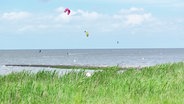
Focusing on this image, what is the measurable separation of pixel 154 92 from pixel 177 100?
2455 millimetres

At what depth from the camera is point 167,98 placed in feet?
60.1

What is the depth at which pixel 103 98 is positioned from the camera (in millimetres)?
18172

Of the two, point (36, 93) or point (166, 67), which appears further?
point (166, 67)

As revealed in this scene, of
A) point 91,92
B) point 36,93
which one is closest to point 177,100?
point 91,92

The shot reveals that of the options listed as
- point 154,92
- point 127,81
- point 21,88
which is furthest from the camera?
point 127,81

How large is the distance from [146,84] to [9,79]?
1237 cm

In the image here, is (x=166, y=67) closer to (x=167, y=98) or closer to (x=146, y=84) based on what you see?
(x=146, y=84)

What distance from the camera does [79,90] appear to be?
19219 millimetres

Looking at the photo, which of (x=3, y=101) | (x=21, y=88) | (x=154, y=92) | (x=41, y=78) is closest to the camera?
(x=3, y=101)

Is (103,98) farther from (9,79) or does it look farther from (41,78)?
(9,79)

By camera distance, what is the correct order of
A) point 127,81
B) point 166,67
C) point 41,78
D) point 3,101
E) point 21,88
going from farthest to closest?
point 166,67
point 41,78
point 127,81
point 21,88
point 3,101

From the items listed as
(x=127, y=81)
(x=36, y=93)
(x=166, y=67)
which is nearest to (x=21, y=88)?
(x=36, y=93)

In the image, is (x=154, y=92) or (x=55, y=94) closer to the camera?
(x=55, y=94)

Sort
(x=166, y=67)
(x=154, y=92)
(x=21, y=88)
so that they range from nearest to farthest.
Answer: (x=21, y=88) < (x=154, y=92) < (x=166, y=67)
